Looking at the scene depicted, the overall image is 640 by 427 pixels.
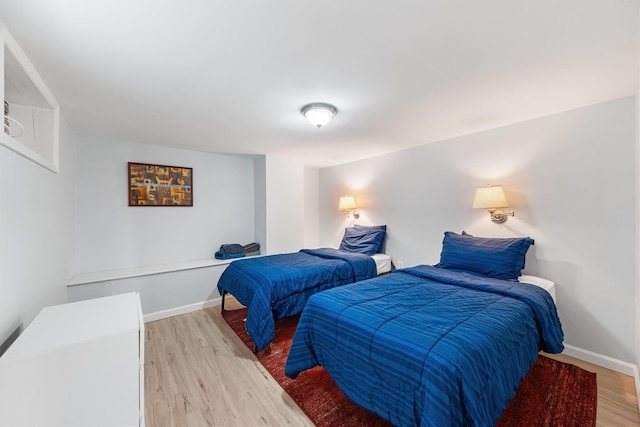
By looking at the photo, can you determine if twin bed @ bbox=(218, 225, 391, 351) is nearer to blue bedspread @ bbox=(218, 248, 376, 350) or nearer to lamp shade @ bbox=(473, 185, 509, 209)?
blue bedspread @ bbox=(218, 248, 376, 350)

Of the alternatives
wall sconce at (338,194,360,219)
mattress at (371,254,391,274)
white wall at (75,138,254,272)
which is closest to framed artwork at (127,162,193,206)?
white wall at (75,138,254,272)

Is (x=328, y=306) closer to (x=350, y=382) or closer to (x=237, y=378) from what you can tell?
(x=350, y=382)

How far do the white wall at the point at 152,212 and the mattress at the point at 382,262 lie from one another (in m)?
2.15

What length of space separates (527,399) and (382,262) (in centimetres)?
212

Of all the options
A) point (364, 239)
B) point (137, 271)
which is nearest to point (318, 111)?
point (364, 239)

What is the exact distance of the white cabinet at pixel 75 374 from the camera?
3.39 feet

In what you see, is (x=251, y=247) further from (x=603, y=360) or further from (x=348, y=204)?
(x=603, y=360)

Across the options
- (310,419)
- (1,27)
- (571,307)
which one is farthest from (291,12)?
(571,307)

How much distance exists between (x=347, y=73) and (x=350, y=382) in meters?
1.93

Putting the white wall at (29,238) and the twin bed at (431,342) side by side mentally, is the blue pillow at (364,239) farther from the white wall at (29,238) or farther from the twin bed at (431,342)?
the white wall at (29,238)

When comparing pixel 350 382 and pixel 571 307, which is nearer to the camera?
pixel 350 382

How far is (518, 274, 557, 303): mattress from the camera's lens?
2.23 meters

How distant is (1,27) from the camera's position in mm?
1227

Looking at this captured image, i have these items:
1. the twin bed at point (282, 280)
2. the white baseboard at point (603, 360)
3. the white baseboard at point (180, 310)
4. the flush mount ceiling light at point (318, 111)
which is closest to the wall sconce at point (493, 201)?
the white baseboard at point (603, 360)
